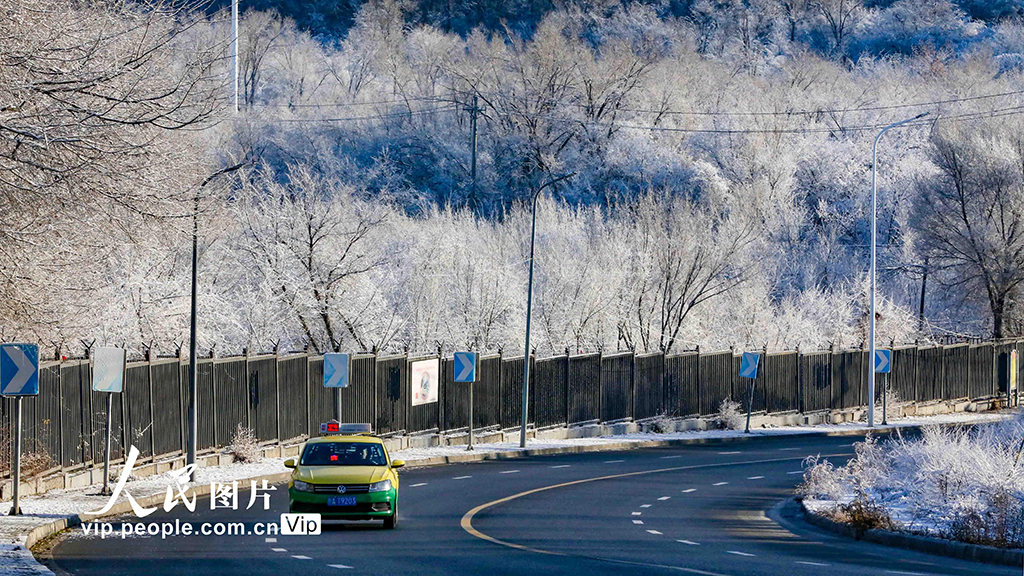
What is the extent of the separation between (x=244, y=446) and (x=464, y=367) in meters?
6.99

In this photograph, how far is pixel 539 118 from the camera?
96.6 m

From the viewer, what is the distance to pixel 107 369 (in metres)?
21.1

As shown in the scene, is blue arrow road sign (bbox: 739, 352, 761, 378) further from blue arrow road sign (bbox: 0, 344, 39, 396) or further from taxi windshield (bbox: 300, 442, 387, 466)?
blue arrow road sign (bbox: 0, 344, 39, 396)


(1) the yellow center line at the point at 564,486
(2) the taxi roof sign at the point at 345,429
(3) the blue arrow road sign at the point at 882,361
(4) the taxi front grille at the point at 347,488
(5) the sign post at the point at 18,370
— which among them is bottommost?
(1) the yellow center line at the point at 564,486

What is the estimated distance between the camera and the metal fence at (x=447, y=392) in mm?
23281

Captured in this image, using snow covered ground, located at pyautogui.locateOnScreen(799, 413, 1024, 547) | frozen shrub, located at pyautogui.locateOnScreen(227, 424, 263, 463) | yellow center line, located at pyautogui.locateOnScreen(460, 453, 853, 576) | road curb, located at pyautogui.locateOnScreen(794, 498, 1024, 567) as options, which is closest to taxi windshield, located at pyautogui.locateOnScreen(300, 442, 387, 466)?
yellow center line, located at pyautogui.locateOnScreen(460, 453, 853, 576)

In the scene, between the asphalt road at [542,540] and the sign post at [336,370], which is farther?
the sign post at [336,370]

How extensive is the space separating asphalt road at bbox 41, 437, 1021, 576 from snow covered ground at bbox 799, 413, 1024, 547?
2.54 ft

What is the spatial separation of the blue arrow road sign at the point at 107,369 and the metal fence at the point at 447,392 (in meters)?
1.38

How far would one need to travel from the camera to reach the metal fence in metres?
23.3

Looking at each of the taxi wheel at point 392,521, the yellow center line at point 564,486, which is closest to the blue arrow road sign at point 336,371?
the yellow center line at point 564,486

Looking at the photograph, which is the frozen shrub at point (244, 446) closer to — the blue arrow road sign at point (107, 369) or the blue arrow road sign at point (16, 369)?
the blue arrow road sign at point (107, 369)

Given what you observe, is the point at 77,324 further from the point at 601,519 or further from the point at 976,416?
the point at 976,416

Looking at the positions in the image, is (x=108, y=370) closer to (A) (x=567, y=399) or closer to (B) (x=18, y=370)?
(B) (x=18, y=370)
